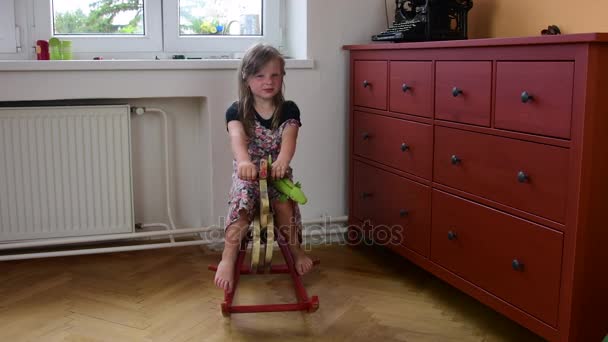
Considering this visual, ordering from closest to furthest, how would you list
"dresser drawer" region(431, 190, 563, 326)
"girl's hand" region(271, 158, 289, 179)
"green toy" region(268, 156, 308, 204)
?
1. "dresser drawer" region(431, 190, 563, 326)
2. "green toy" region(268, 156, 308, 204)
3. "girl's hand" region(271, 158, 289, 179)

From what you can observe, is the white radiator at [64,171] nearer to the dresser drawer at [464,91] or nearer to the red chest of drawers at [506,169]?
the red chest of drawers at [506,169]

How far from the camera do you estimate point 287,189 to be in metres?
2.28

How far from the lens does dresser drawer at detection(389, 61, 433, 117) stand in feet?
7.91

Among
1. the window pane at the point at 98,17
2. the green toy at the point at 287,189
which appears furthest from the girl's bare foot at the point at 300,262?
the window pane at the point at 98,17

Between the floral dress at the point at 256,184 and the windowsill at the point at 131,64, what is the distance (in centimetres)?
54

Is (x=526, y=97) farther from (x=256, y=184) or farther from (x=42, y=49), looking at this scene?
(x=42, y=49)

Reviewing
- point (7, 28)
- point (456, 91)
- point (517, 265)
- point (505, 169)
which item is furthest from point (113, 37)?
point (517, 265)

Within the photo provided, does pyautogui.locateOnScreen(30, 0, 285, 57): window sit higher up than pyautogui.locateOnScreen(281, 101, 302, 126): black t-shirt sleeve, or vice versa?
pyautogui.locateOnScreen(30, 0, 285, 57): window

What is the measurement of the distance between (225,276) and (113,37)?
1.32m

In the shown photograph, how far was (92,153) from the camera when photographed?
2939 mm

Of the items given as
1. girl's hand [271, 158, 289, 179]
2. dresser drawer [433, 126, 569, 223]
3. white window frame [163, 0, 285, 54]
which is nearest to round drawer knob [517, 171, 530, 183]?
dresser drawer [433, 126, 569, 223]

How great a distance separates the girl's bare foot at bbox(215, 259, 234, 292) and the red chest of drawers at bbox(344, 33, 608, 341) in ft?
2.26

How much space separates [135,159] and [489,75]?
170 centimetres

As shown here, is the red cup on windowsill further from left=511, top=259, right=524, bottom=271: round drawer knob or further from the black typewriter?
left=511, top=259, right=524, bottom=271: round drawer knob
